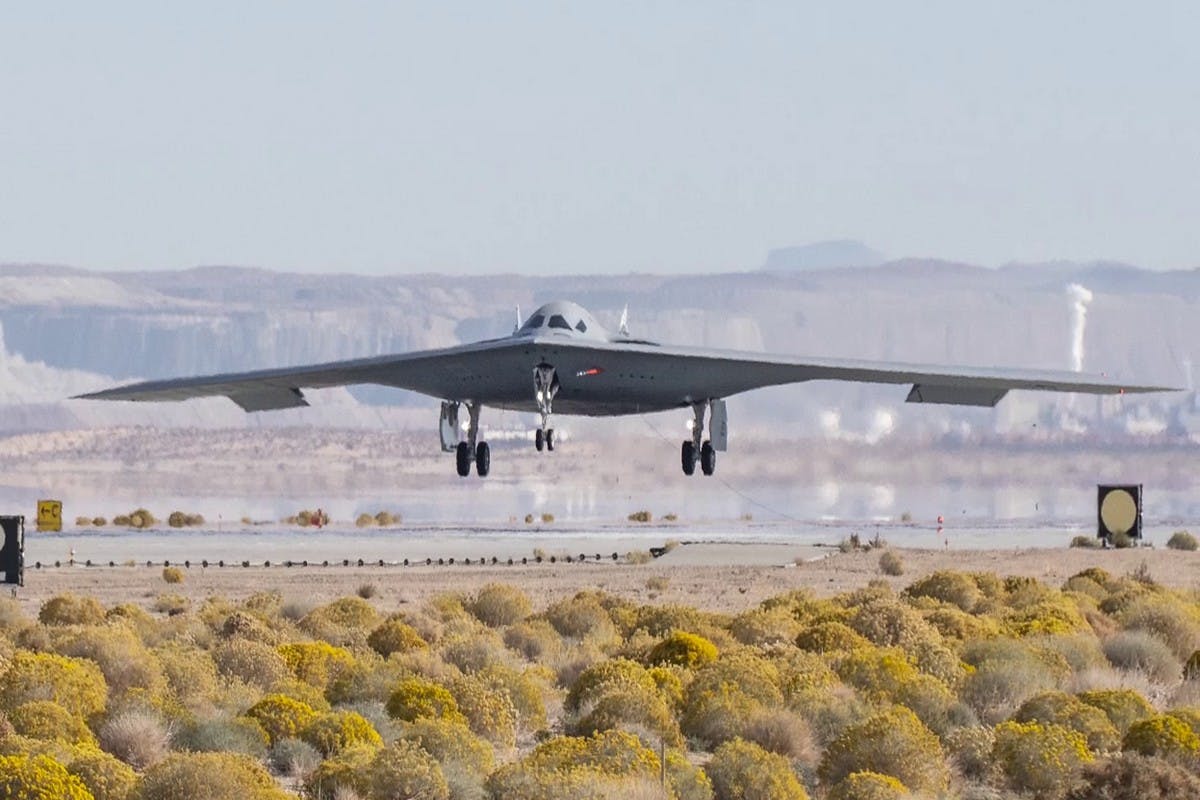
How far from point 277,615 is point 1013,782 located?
A: 2598 cm

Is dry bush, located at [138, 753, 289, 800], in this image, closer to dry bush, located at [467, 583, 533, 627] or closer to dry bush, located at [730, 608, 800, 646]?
dry bush, located at [730, 608, 800, 646]

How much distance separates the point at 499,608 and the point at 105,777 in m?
26.7

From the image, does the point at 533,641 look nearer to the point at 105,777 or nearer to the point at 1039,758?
the point at 1039,758

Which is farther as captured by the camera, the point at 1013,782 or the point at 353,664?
the point at 353,664

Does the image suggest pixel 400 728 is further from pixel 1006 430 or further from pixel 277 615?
pixel 1006 430

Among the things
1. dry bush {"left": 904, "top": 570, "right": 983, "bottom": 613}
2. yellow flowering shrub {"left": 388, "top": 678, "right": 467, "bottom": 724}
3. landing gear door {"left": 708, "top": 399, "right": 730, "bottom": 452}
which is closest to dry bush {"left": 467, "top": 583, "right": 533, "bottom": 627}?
landing gear door {"left": 708, "top": 399, "right": 730, "bottom": 452}

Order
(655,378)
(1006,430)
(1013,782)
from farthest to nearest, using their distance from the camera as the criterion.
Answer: (1006,430) → (655,378) → (1013,782)

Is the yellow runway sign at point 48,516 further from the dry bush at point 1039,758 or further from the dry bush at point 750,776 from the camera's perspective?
the dry bush at point 750,776

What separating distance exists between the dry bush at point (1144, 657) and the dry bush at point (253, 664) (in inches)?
499

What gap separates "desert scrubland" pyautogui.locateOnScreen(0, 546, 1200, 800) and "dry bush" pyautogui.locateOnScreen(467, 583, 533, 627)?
0.22 ft

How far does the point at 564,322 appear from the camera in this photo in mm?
52969

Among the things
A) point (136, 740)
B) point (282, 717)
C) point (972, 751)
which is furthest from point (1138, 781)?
point (136, 740)

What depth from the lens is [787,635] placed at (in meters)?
39.4

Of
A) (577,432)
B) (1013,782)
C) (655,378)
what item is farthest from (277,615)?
(577,432)
